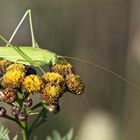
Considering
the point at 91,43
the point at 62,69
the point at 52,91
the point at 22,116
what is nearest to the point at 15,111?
the point at 22,116

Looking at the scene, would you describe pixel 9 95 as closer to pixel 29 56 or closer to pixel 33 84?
pixel 33 84

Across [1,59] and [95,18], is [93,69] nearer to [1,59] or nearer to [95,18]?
[95,18]

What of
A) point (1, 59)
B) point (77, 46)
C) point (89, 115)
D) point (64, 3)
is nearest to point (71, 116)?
point (89, 115)

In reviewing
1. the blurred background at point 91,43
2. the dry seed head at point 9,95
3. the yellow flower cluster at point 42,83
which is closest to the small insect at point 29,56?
the yellow flower cluster at point 42,83

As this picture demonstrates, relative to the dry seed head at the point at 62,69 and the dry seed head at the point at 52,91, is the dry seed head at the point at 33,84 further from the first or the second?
the dry seed head at the point at 62,69

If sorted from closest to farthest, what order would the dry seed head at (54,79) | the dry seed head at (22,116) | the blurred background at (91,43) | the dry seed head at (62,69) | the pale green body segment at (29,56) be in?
the dry seed head at (22,116) < the dry seed head at (54,79) < the dry seed head at (62,69) < the pale green body segment at (29,56) < the blurred background at (91,43)

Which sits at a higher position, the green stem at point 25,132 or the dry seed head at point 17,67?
the dry seed head at point 17,67
